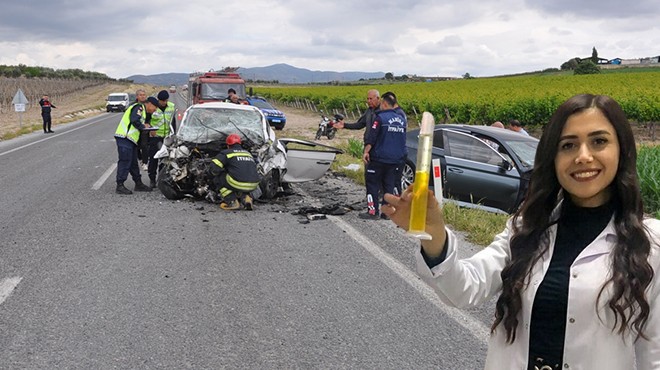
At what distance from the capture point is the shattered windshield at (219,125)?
35.3 ft

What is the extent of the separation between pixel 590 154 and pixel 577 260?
0.30 metres

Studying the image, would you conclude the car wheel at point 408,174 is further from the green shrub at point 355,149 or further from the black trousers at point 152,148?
the green shrub at point 355,149

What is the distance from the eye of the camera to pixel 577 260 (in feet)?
5.78

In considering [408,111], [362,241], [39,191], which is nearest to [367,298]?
[362,241]

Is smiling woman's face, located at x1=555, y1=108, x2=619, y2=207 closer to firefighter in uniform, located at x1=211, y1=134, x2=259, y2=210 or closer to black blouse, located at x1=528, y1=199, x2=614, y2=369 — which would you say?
black blouse, located at x1=528, y1=199, x2=614, y2=369

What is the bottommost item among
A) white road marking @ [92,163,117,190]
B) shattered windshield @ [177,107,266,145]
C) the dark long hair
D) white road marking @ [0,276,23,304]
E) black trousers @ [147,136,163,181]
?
Answer: white road marking @ [92,163,117,190]

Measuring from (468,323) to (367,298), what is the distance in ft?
2.96

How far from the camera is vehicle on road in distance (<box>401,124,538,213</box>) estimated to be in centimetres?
940

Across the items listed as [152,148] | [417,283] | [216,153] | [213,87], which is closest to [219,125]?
[216,153]

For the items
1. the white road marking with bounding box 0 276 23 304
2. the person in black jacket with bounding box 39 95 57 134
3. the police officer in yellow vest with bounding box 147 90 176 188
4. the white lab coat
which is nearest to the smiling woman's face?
the white lab coat

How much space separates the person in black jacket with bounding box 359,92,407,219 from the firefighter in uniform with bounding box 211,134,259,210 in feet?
5.86

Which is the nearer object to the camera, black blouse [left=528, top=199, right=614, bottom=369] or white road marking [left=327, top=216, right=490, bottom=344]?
black blouse [left=528, top=199, right=614, bottom=369]

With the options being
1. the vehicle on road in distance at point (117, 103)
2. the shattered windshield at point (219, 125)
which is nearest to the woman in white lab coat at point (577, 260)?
the shattered windshield at point (219, 125)

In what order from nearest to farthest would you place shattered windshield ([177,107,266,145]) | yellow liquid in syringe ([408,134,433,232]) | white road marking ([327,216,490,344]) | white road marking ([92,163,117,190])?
1. yellow liquid in syringe ([408,134,433,232])
2. white road marking ([327,216,490,344])
3. shattered windshield ([177,107,266,145])
4. white road marking ([92,163,117,190])
